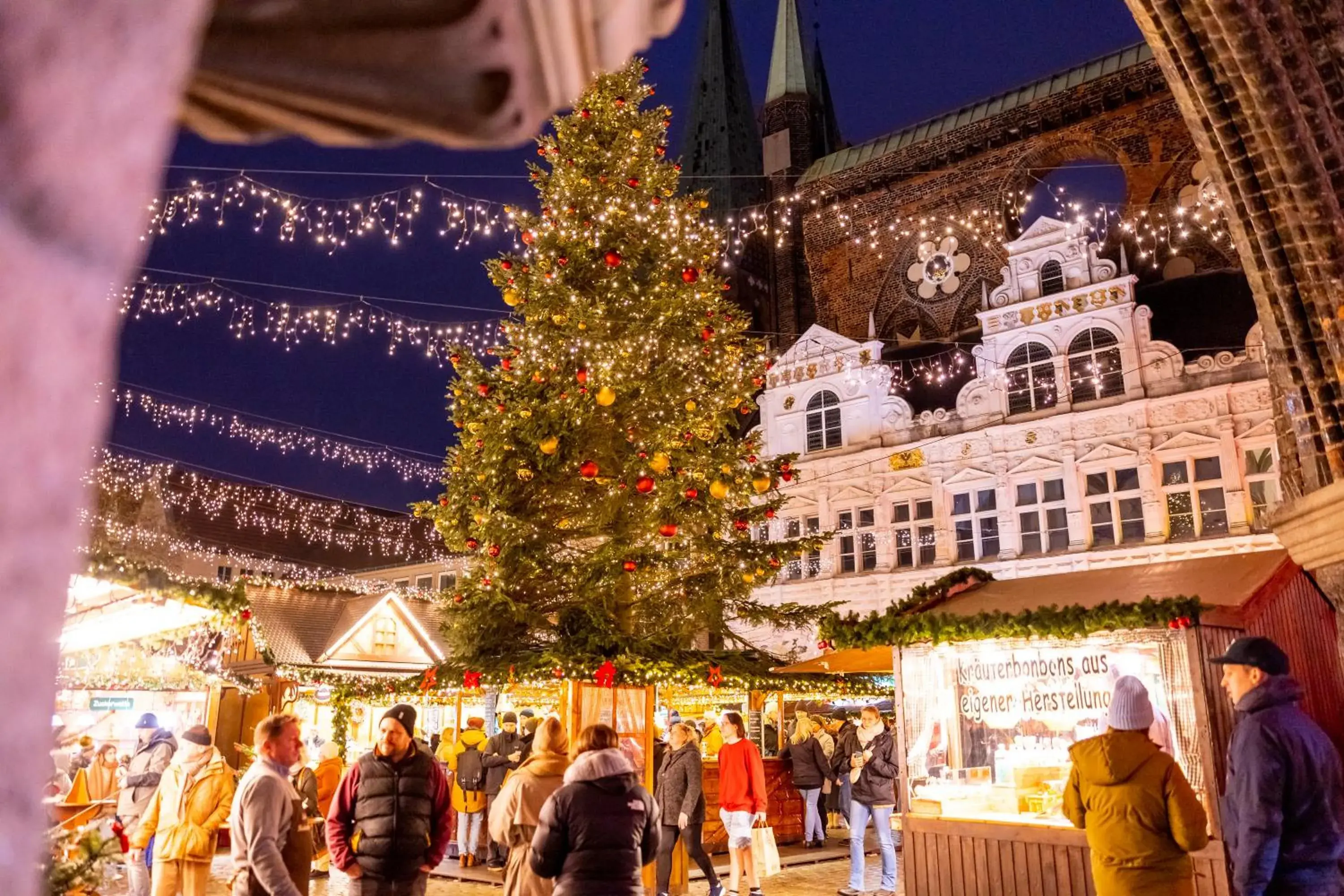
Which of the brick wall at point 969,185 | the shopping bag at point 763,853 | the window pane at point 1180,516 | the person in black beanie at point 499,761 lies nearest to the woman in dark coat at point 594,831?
the shopping bag at point 763,853

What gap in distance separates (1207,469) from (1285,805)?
16.0 meters

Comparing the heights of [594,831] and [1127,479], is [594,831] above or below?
below

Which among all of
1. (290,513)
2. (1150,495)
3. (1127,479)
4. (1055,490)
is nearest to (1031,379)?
(1055,490)

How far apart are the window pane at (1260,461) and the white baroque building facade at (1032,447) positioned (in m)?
0.03

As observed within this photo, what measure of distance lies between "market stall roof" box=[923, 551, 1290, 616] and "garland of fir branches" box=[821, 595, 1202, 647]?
16 cm

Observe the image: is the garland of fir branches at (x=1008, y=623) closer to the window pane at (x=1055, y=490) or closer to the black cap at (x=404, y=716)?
the black cap at (x=404, y=716)

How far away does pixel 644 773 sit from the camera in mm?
10031

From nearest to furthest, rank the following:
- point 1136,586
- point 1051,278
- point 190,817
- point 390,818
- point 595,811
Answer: point 595,811 < point 390,818 < point 190,817 < point 1136,586 < point 1051,278

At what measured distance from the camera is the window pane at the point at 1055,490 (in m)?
19.5

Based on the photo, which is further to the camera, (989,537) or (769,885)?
(989,537)

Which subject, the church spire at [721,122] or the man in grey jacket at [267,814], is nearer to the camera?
the man in grey jacket at [267,814]

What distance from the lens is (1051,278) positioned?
2103 centimetres

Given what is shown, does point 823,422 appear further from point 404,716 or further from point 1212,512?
point 404,716

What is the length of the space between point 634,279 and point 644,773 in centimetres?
663
